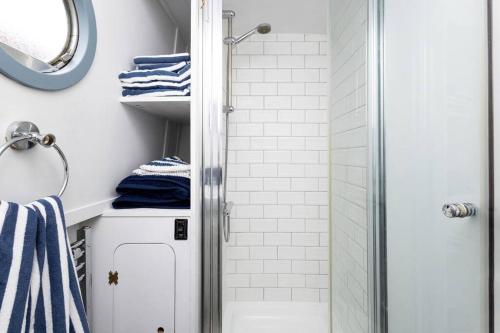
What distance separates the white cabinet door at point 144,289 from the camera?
869 mm

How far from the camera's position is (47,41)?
2.49ft

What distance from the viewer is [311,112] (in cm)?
203

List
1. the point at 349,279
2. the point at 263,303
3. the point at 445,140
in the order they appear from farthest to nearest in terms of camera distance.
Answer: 1. the point at 263,303
2. the point at 349,279
3. the point at 445,140

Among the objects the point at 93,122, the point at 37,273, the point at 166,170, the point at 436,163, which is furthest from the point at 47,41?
the point at 436,163

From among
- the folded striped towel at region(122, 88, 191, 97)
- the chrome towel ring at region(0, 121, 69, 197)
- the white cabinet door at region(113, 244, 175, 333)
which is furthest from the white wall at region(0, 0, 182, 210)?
the white cabinet door at region(113, 244, 175, 333)

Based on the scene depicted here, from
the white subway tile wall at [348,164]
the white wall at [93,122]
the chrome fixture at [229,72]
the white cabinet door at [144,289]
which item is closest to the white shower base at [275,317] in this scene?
the white subway tile wall at [348,164]

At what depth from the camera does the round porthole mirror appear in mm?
611

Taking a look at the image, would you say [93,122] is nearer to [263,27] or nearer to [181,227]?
[181,227]

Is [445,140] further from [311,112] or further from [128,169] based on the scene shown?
[311,112]

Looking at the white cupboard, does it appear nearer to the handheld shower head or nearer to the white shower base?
the white shower base

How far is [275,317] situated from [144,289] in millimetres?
1342

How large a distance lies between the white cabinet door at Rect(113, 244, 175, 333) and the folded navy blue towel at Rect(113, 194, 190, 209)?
0.13m

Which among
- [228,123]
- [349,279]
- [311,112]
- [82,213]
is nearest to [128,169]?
[82,213]

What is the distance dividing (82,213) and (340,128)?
1.15m
